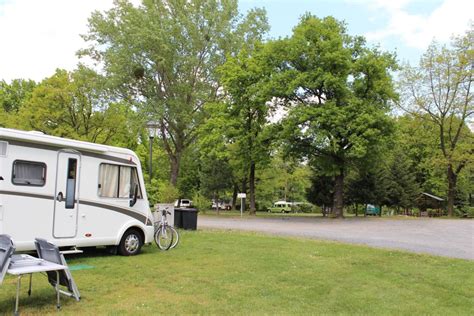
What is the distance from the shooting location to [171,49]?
32469mm

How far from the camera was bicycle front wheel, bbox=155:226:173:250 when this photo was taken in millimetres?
11820

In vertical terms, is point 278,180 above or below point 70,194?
above

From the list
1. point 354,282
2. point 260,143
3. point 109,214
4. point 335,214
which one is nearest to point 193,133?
point 260,143

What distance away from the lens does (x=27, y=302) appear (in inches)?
244

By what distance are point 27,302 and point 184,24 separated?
98.4 feet

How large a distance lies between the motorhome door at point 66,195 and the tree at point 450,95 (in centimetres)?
3624

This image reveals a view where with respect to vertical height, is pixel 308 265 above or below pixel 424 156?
below

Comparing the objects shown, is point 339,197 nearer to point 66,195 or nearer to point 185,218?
point 185,218

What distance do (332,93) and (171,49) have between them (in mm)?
13019

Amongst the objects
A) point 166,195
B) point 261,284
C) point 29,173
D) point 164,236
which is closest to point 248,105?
point 166,195

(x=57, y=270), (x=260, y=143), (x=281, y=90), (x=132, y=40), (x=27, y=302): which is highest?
(x=132, y=40)

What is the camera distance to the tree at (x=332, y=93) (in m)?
27.1

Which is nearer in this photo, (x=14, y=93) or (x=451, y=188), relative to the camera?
(x=451, y=188)

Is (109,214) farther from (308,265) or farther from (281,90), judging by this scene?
(281,90)
